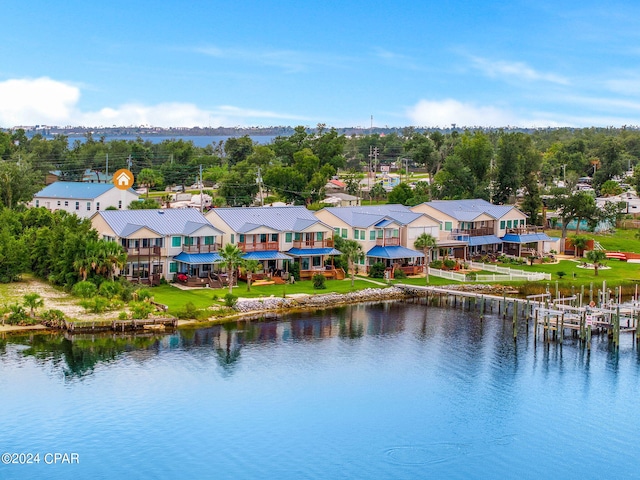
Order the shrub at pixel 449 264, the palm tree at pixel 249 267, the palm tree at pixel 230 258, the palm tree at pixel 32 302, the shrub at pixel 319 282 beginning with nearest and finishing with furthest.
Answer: the palm tree at pixel 32 302 → the palm tree at pixel 230 258 → the palm tree at pixel 249 267 → the shrub at pixel 319 282 → the shrub at pixel 449 264

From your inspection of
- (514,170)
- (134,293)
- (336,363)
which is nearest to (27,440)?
(336,363)

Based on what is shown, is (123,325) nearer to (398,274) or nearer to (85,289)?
(85,289)

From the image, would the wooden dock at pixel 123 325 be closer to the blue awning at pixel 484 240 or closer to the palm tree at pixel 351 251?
the palm tree at pixel 351 251

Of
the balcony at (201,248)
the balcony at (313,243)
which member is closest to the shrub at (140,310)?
the balcony at (201,248)

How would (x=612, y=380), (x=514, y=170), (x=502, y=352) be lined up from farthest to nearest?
(x=514, y=170), (x=502, y=352), (x=612, y=380)

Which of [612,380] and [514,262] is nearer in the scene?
[612,380]

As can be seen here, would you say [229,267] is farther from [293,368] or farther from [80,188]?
[80,188]

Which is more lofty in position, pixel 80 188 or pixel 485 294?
pixel 80 188

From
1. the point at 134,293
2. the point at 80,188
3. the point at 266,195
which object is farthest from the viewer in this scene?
the point at 266,195
